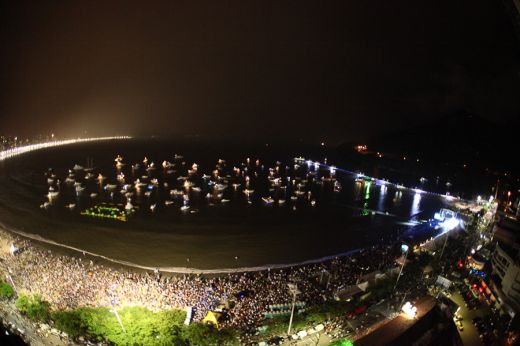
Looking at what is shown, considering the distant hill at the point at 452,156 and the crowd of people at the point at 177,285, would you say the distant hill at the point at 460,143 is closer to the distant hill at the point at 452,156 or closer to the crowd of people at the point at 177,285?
the distant hill at the point at 452,156

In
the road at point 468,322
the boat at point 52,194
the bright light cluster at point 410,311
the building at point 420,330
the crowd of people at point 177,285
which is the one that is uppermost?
the bright light cluster at point 410,311

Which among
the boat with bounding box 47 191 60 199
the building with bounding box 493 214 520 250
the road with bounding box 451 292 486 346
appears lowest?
the boat with bounding box 47 191 60 199

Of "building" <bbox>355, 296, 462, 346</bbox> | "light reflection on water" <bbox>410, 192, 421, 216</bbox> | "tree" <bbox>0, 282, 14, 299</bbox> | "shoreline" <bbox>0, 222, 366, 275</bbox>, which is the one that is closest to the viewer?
"building" <bbox>355, 296, 462, 346</bbox>

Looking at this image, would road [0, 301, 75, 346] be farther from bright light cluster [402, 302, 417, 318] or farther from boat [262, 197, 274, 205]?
boat [262, 197, 274, 205]

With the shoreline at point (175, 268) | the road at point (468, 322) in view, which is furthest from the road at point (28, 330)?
the road at point (468, 322)

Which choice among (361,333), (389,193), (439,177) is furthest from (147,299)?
(439,177)

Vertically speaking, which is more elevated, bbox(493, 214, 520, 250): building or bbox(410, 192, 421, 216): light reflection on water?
bbox(493, 214, 520, 250): building

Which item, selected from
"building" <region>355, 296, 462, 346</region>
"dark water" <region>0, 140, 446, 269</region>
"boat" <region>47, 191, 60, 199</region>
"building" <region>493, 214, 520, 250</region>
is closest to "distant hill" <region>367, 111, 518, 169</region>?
"dark water" <region>0, 140, 446, 269</region>
